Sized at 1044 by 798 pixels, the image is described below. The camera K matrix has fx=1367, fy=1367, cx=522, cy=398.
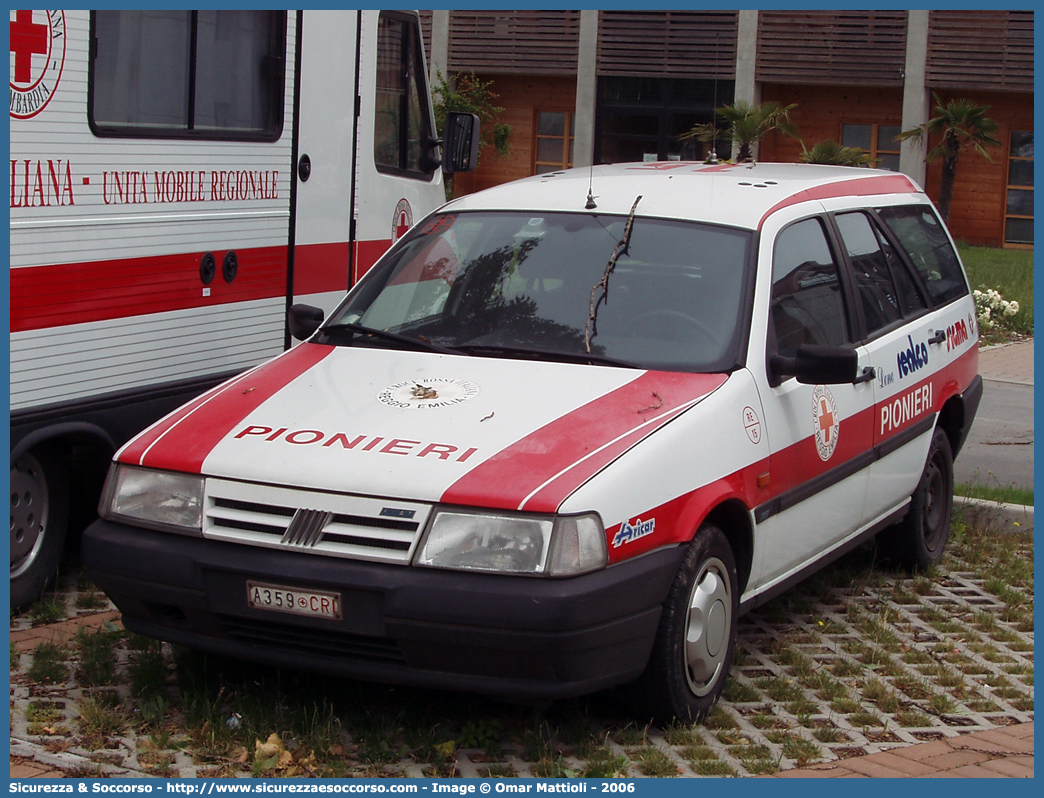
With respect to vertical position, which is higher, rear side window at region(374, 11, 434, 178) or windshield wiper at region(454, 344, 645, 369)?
rear side window at region(374, 11, 434, 178)

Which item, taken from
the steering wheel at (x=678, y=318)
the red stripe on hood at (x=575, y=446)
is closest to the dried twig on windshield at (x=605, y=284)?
the steering wheel at (x=678, y=318)

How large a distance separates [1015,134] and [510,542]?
2773 centimetres

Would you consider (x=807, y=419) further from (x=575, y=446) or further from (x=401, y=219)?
(x=401, y=219)

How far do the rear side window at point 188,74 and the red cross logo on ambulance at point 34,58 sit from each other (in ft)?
0.66

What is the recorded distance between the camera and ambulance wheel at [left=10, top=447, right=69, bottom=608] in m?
5.70

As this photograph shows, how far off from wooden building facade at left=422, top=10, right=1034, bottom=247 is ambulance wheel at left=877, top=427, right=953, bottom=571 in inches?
880

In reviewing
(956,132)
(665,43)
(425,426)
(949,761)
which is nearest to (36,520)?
(425,426)

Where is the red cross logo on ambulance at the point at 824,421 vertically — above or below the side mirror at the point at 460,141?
below

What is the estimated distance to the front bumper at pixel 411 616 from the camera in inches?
156

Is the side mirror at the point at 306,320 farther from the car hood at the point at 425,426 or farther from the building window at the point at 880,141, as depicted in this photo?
the building window at the point at 880,141

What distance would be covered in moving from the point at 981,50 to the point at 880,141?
3.10 meters

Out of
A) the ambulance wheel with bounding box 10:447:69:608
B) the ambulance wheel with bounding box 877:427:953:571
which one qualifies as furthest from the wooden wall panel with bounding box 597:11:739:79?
the ambulance wheel with bounding box 10:447:69:608

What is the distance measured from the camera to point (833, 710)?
4910 millimetres

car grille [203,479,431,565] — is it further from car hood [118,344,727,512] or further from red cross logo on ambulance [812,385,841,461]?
red cross logo on ambulance [812,385,841,461]
